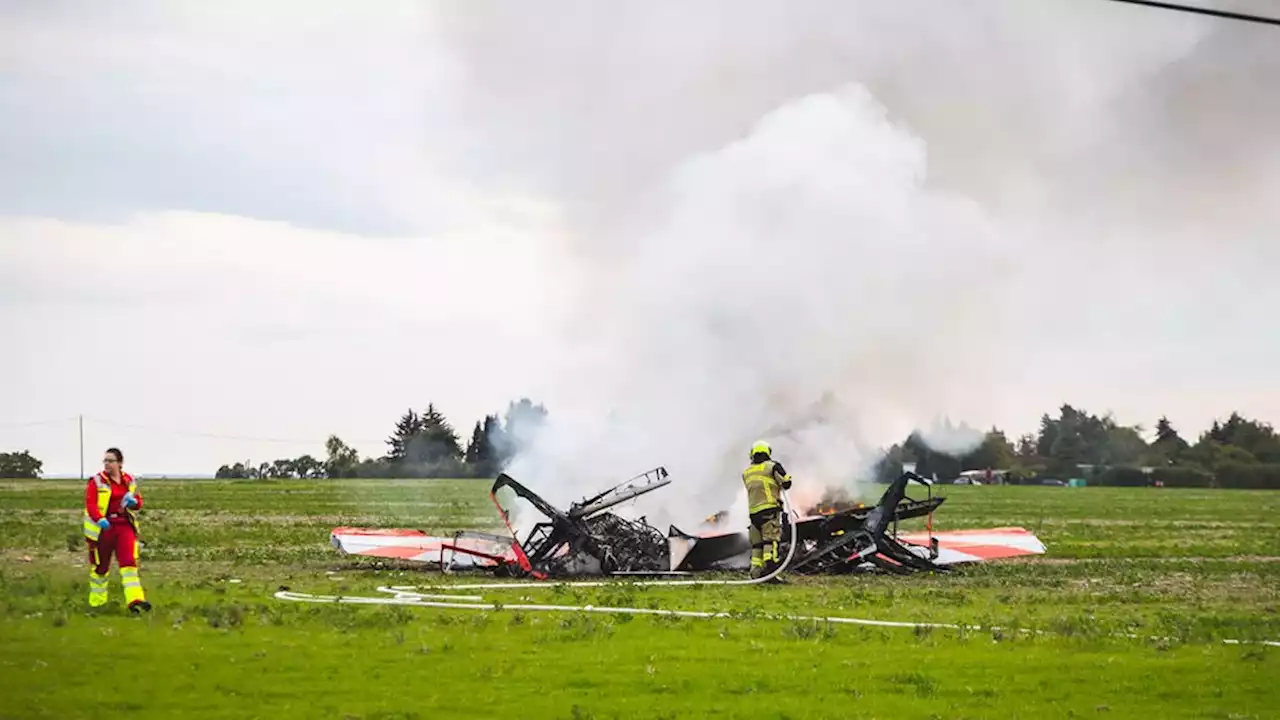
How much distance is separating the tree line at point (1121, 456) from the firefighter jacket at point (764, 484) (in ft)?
287

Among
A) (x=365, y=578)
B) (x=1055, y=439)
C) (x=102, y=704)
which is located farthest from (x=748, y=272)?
(x=1055, y=439)

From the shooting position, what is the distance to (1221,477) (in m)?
125

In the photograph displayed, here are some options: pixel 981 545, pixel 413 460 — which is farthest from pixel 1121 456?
pixel 981 545

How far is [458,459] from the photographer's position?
309ft

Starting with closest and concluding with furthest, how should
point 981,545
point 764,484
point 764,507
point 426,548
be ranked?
1. point 764,484
2. point 764,507
3. point 426,548
4. point 981,545

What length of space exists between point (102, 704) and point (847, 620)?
1018 centimetres

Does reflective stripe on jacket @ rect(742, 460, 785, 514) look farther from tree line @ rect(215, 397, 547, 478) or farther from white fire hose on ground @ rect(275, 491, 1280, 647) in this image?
tree line @ rect(215, 397, 547, 478)

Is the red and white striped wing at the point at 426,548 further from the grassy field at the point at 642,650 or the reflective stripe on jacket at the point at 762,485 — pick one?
the reflective stripe on jacket at the point at 762,485

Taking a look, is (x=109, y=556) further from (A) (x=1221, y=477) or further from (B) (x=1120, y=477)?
(B) (x=1120, y=477)

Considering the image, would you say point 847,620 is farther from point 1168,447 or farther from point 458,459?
point 1168,447

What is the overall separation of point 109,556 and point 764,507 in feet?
36.8

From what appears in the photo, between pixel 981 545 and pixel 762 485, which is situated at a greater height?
pixel 762 485

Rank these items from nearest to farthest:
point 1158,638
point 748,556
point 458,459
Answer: point 1158,638 < point 748,556 < point 458,459

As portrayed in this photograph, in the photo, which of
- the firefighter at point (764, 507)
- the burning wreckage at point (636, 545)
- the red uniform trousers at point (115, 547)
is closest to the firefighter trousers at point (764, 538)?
the firefighter at point (764, 507)
